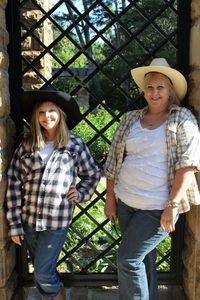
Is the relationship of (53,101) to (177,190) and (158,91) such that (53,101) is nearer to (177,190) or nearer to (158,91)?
(158,91)

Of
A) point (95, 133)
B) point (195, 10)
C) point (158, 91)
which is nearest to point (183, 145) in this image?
point (158, 91)

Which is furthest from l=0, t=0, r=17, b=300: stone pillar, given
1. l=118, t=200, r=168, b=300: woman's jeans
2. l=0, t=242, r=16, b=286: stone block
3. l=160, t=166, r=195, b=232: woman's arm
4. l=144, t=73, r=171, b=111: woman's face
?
l=160, t=166, r=195, b=232: woman's arm

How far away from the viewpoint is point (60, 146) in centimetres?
229

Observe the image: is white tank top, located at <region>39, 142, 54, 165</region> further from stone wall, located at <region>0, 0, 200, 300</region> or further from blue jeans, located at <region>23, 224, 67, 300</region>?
blue jeans, located at <region>23, 224, 67, 300</region>

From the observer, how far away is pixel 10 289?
2527mm

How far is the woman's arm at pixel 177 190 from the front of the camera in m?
2.02

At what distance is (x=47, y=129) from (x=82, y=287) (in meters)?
1.26

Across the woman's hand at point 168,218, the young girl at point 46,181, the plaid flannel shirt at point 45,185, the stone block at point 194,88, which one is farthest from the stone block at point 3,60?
the woman's hand at point 168,218

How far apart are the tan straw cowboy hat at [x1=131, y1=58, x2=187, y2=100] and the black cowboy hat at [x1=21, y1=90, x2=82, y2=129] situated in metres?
0.42

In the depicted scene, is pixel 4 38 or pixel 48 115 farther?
pixel 4 38

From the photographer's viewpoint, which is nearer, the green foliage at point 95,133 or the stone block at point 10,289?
the stone block at point 10,289

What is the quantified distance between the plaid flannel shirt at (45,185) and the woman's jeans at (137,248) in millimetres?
362

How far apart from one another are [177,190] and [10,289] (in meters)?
1.29

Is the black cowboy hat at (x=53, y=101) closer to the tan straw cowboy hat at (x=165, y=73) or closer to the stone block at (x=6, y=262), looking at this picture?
the tan straw cowboy hat at (x=165, y=73)
